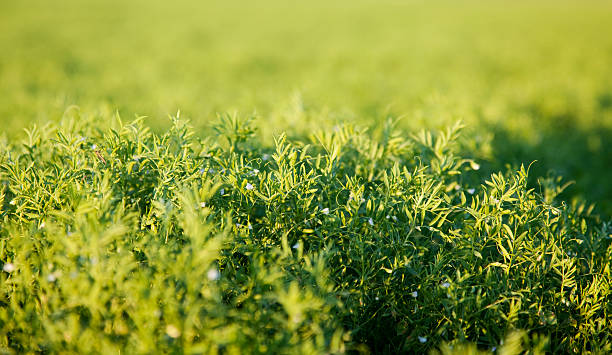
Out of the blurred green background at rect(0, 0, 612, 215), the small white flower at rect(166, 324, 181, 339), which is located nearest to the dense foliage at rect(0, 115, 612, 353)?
the small white flower at rect(166, 324, 181, 339)

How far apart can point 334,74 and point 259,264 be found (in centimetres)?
761

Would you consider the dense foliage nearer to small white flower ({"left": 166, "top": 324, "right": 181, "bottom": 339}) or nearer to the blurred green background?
small white flower ({"left": 166, "top": 324, "right": 181, "bottom": 339})

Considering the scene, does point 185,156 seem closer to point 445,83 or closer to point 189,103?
point 189,103

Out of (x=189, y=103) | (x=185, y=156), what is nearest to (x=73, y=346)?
(x=185, y=156)

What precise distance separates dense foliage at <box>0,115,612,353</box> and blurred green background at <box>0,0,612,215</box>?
75 centimetres

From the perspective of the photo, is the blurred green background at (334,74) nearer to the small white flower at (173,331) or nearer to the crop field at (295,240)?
the crop field at (295,240)

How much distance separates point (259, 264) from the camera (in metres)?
1.71

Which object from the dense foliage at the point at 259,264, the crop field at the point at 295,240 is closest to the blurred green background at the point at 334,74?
the crop field at the point at 295,240

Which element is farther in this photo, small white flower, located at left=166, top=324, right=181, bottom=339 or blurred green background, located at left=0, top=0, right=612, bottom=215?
blurred green background, located at left=0, top=0, right=612, bottom=215

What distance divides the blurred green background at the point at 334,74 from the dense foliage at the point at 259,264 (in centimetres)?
75

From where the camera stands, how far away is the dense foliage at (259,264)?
1.55 metres

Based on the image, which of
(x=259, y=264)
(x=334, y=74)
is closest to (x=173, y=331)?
(x=259, y=264)

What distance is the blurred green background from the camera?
4422mm

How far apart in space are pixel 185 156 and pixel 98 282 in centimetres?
89
